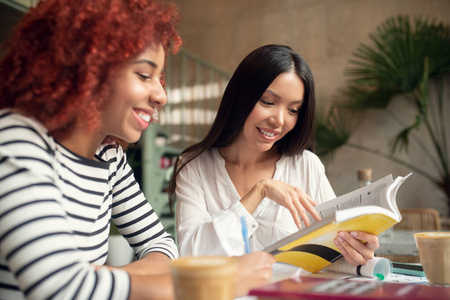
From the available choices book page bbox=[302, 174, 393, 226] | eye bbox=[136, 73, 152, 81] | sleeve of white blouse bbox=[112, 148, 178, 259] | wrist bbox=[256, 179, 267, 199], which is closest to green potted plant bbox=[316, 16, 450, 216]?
wrist bbox=[256, 179, 267, 199]

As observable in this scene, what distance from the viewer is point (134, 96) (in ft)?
2.72

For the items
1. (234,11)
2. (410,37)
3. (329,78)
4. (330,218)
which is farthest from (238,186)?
(234,11)

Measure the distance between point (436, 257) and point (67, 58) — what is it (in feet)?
2.69

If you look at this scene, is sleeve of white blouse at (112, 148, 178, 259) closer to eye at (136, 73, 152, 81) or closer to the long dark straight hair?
eye at (136, 73, 152, 81)

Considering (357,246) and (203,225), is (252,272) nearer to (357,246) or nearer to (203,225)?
(357,246)

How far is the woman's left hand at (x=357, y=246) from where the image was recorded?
1.01 metres

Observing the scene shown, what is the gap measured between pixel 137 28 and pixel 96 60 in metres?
0.12

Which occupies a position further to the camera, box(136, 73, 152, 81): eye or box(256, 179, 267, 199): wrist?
box(256, 179, 267, 199): wrist

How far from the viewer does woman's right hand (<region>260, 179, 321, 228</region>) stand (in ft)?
3.65

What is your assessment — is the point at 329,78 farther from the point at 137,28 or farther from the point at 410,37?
the point at 137,28

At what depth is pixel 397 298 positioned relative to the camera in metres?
0.60

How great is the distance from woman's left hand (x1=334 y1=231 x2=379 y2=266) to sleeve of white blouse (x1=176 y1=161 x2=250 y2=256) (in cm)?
34

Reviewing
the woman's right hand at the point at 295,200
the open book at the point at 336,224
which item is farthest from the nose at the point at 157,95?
the woman's right hand at the point at 295,200

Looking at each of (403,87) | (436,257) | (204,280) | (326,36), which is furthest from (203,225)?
(326,36)
